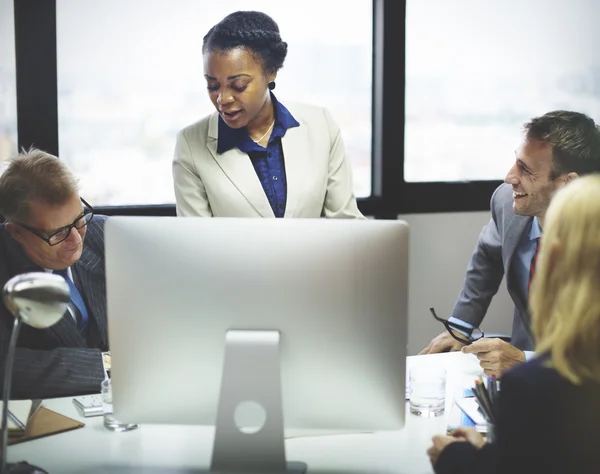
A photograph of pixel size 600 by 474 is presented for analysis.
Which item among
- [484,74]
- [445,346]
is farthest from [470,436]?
[484,74]

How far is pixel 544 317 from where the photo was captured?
1.35m

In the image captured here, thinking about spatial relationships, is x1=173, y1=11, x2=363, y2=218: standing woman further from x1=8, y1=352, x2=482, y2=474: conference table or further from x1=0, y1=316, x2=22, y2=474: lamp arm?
x1=0, y1=316, x2=22, y2=474: lamp arm

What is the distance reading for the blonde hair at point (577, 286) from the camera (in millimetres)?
1286

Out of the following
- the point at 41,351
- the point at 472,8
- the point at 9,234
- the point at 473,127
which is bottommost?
the point at 41,351

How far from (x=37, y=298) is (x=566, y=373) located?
0.90 meters

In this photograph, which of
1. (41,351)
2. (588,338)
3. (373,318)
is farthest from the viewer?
(41,351)

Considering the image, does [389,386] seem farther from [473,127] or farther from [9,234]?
[473,127]

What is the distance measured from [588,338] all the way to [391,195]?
110 inches

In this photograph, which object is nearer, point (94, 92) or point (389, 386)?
point (389, 386)

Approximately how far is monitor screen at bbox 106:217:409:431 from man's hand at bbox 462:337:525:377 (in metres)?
0.68

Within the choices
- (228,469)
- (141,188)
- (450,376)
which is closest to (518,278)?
(450,376)

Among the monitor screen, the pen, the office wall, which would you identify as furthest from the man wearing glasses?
the office wall

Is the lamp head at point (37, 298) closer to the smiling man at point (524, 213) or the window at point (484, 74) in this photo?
the smiling man at point (524, 213)

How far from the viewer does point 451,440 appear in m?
1.59
